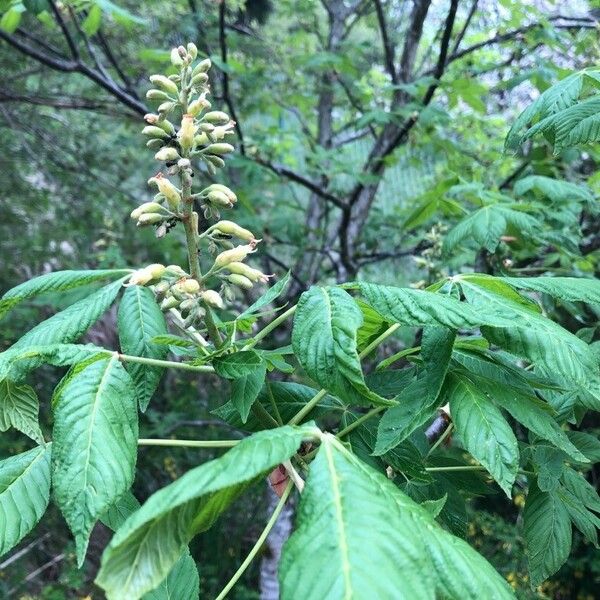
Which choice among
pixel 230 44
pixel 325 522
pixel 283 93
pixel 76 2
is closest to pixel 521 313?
pixel 325 522

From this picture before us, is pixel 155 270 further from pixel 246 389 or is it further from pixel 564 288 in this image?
pixel 564 288

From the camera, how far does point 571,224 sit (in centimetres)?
285

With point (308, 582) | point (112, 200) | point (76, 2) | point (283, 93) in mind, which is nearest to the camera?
point (308, 582)

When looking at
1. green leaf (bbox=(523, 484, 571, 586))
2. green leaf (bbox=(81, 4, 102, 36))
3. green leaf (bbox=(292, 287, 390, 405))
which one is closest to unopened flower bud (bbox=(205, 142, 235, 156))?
green leaf (bbox=(292, 287, 390, 405))

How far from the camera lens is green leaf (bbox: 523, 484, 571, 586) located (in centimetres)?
132

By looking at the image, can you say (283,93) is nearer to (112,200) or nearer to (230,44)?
(230,44)

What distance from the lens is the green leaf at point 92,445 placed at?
860mm

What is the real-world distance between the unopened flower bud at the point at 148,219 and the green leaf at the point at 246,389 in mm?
355

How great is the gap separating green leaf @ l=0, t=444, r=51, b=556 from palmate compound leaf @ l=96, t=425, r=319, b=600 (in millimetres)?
351

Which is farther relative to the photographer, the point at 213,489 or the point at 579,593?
the point at 579,593

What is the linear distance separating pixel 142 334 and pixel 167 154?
381 millimetres

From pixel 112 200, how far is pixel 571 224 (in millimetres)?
4434

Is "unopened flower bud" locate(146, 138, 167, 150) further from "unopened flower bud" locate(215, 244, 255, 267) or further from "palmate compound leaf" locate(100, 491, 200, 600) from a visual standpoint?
"palmate compound leaf" locate(100, 491, 200, 600)

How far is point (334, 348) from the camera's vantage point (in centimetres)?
95
